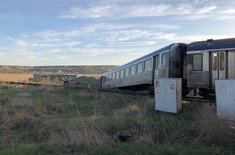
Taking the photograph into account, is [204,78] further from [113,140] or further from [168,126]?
[113,140]

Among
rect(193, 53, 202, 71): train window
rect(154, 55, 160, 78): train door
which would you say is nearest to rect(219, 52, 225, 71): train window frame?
rect(193, 53, 202, 71): train window

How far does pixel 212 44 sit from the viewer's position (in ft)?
52.9

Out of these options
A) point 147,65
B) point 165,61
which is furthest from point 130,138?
point 147,65

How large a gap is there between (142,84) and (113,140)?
1600 centimetres

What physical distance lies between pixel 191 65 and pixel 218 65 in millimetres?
1746

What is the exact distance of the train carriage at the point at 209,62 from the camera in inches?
604

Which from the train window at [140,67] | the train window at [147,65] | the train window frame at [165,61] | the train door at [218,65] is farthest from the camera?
the train window at [140,67]

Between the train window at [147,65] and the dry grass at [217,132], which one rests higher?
the train window at [147,65]

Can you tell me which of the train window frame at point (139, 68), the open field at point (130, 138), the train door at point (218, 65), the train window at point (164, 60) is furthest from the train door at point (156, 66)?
the open field at point (130, 138)

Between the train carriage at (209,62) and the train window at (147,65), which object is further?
the train window at (147,65)

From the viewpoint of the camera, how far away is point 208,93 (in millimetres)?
17000

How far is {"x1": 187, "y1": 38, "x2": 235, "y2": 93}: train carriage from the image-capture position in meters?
15.4

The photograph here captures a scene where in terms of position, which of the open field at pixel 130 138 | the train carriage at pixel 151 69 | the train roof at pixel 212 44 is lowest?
the open field at pixel 130 138

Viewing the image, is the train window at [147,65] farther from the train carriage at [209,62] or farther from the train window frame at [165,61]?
the train carriage at [209,62]
